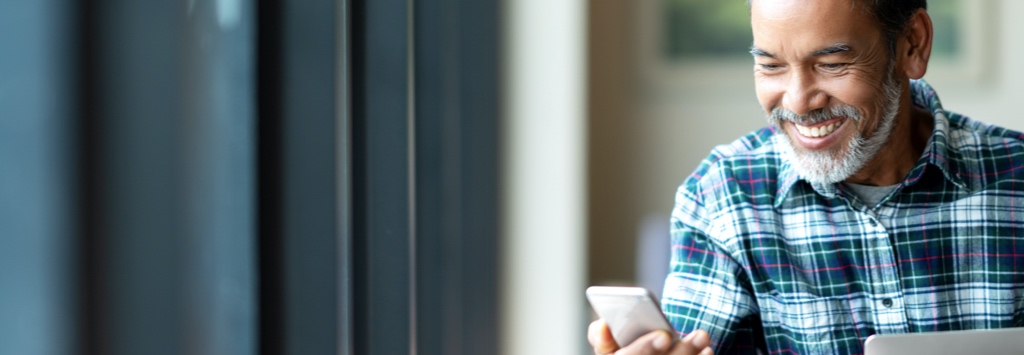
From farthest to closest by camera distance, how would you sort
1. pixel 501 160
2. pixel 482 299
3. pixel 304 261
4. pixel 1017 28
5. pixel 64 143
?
1. pixel 1017 28
2. pixel 501 160
3. pixel 482 299
4. pixel 304 261
5. pixel 64 143

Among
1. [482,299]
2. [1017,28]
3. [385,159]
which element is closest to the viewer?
[385,159]

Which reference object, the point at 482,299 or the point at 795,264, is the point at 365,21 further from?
the point at 482,299

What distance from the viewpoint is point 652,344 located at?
93 centimetres

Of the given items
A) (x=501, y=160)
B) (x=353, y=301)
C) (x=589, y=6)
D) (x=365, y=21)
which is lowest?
(x=353, y=301)

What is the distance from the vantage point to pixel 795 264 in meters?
1.21

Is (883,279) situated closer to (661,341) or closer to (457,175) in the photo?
Answer: (661,341)

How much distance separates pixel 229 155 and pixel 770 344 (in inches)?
30.2

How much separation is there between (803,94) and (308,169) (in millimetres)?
607

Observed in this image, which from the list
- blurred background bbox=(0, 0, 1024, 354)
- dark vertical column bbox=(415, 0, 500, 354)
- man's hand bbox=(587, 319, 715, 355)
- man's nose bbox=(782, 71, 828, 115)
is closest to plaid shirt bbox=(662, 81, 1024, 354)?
man's nose bbox=(782, 71, 828, 115)

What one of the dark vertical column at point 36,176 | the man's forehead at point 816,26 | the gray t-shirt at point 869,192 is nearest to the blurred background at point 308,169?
the dark vertical column at point 36,176

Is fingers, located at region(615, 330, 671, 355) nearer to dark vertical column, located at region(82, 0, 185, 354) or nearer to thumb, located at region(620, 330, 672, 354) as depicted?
thumb, located at region(620, 330, 672, 354)

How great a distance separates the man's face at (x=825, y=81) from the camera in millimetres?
1094

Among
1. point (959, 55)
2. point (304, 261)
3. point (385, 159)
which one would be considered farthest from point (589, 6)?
point (304, 261)

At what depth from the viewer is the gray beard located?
1139 millimetres
